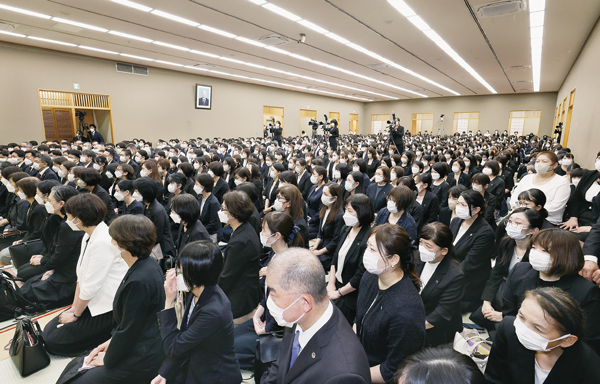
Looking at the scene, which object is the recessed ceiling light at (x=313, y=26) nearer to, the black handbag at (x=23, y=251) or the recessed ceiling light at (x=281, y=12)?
the recessed ceiling light at (x=281, y=12)

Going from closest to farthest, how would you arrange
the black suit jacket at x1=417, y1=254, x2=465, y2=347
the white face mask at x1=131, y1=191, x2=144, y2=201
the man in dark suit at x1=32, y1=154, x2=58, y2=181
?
the black suit jacket at x1=417, y1=254, x2=465, y2=347 < the white face mask at x1=131, y1=191, x2=144, y2=201 < the man in dark suit at x1=32, y1=154, x2=58, y2=181

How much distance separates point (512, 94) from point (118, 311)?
1192 inches

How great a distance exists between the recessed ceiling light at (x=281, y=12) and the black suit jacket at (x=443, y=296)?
7.04 meters

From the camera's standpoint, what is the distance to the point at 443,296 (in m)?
2.42

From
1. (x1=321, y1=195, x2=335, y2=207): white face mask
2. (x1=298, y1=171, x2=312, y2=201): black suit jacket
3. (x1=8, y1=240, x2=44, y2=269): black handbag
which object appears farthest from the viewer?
(x1=298, y1=171, x2=312, y2=201): black suit jacket

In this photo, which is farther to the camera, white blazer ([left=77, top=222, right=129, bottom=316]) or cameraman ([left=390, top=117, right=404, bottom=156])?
cameraman ([left=390, top=117, right=404, bottom=156])

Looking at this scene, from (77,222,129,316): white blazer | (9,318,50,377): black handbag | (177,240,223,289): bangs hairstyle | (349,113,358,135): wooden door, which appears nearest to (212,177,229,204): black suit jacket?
(77,222,129,316): white blazer

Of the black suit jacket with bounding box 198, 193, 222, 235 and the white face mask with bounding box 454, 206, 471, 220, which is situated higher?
the white face mask with bounding box 454, 206, 471, 220

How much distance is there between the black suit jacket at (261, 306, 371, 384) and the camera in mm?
1235

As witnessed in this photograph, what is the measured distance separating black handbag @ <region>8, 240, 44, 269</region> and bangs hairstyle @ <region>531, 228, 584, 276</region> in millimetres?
5683

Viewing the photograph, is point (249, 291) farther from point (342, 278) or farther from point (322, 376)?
point (322, 376)

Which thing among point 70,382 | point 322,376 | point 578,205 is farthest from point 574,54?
point 70,382

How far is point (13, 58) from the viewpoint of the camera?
11.5m

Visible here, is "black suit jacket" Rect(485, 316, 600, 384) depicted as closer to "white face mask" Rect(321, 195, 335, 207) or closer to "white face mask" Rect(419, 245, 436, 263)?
"white face mask" Rect(419, 245, 436, 263)
